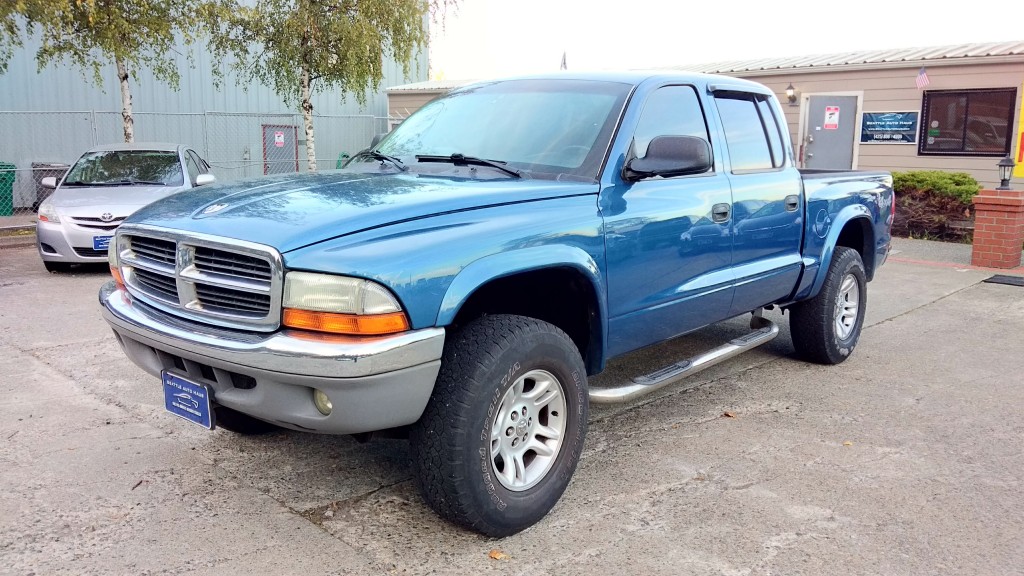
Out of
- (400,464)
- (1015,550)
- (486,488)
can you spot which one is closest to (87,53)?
(400,464)

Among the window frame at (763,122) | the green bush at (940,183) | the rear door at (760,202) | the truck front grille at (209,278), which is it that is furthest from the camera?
the green bush at (940,183)

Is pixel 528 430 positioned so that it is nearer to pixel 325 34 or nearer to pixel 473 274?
pixel 473 274

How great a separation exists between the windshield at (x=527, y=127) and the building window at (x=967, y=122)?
11.8 meters

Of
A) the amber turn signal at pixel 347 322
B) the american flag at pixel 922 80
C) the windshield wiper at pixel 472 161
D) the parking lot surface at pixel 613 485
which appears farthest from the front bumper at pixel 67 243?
the american flag at pixel 922 80

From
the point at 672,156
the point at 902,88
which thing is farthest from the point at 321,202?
the point at 902,88

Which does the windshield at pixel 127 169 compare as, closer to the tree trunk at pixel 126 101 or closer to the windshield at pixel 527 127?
the tree trunk at pixel 126 101

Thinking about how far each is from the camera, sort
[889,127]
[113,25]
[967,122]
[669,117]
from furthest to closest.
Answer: [889,127] → [967,122] → [113,25] → [669,117]

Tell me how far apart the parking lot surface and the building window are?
30.3ft

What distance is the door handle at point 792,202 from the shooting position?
4843 mm

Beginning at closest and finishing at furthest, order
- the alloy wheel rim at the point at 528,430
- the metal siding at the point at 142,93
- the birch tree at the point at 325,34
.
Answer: the alloy wheel rim at the point at 528,430
the birch tree at the point at 325,34
the metal siding at the point at 142,93

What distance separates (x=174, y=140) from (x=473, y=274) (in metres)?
17.0

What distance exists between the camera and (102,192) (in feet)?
30.5

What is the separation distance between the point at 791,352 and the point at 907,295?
3.18 meters

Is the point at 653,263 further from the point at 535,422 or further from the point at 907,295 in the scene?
the point at 907,295
